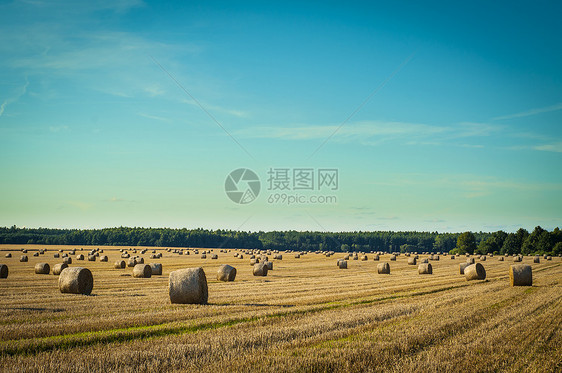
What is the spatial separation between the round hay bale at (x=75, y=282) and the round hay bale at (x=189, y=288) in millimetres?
5080

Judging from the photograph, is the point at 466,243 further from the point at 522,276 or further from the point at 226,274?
the point at 226,274

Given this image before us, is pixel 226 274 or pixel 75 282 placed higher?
pixel 75 282

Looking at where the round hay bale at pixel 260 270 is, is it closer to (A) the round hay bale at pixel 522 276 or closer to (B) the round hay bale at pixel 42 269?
(B) the round hay bale at pixel 42 269

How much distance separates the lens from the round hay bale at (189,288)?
56.7 feet

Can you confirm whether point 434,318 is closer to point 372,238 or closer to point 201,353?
point 201,353

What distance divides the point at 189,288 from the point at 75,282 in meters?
6.08

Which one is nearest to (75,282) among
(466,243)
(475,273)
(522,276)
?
(522,276)

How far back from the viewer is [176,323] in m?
12.9

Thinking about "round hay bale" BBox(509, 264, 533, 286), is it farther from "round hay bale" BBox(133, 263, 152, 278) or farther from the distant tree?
the distant tree

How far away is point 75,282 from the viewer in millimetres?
20047

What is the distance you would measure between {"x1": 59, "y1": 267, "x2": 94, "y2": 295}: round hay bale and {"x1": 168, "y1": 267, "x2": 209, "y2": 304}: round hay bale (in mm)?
5080

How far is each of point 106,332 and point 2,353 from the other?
2.60 meters

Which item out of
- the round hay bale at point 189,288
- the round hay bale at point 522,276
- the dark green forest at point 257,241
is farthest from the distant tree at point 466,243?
the round hay bale at point 189,288

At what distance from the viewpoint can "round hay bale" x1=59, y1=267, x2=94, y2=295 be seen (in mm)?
20047
